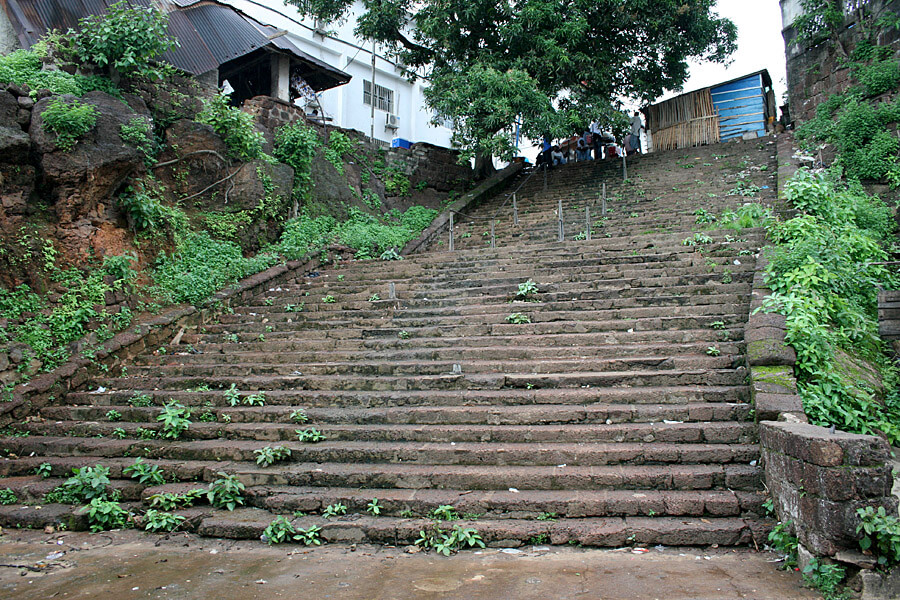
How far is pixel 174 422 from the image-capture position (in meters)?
6.13

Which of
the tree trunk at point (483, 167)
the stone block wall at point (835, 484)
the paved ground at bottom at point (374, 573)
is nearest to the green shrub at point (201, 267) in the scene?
the paved ground at bottom at point (374, 573)

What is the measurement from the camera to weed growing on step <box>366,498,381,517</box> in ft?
15.8

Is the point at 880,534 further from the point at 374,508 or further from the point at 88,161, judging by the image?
the point at 88,161

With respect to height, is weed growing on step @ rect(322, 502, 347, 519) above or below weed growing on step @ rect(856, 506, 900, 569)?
below

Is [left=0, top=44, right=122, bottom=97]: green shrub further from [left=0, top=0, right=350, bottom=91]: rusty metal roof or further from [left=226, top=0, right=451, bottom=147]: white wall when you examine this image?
[left=226, top=0, right=451, bottom=147]: white wall

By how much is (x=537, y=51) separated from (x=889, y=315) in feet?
32.1

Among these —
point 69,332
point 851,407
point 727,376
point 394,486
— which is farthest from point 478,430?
point 69,332

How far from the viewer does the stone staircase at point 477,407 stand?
15.4ft

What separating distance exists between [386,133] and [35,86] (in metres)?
13.8

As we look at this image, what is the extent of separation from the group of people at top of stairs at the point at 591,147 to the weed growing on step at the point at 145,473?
14.7 m

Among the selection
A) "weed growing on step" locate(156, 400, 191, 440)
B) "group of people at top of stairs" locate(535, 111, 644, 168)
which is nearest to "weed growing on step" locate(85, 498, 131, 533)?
"weed growing on step" locate(156, 400, 191, 440)

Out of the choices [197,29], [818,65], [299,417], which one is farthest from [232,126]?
[818,65]

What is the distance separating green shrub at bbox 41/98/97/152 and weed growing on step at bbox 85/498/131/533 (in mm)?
Answer: 5505

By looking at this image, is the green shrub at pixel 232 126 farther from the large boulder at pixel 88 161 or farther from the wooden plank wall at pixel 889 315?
the wooden plank wall at pixel 889 315
